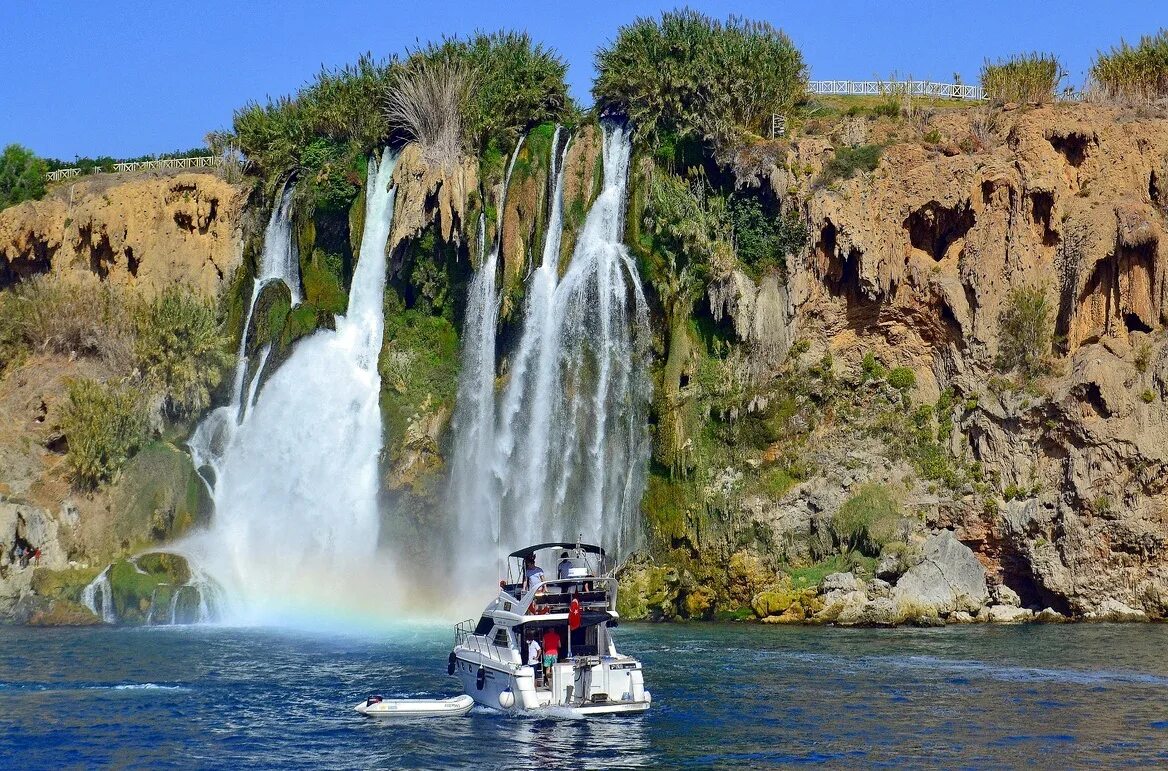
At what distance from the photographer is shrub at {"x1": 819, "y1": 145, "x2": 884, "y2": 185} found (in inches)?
2557

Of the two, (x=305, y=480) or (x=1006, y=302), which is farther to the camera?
(x=305, y=480)

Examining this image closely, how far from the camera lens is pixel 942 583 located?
56.7 m

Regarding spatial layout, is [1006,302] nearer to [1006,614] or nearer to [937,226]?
[937,226]

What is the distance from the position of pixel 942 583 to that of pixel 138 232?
157 ft

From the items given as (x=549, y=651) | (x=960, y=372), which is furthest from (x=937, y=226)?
(x=549, y=651)

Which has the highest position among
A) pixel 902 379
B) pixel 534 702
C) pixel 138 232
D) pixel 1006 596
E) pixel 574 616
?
pixel 138 232

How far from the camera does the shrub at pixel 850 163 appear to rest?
2557 inches

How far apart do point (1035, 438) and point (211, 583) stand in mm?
34226

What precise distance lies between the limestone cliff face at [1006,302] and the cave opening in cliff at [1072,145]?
0.20 ft

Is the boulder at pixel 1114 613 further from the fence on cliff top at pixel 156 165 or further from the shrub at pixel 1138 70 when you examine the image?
the fence on cliff top at pixel 156 165

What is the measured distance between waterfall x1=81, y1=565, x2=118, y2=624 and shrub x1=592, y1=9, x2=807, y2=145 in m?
30.5

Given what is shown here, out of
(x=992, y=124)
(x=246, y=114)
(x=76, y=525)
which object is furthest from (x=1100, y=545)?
(x=246, y=114)

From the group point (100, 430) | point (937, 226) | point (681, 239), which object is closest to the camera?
point (681, 239)

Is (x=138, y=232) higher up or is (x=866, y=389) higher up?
(x=138, y=232)
